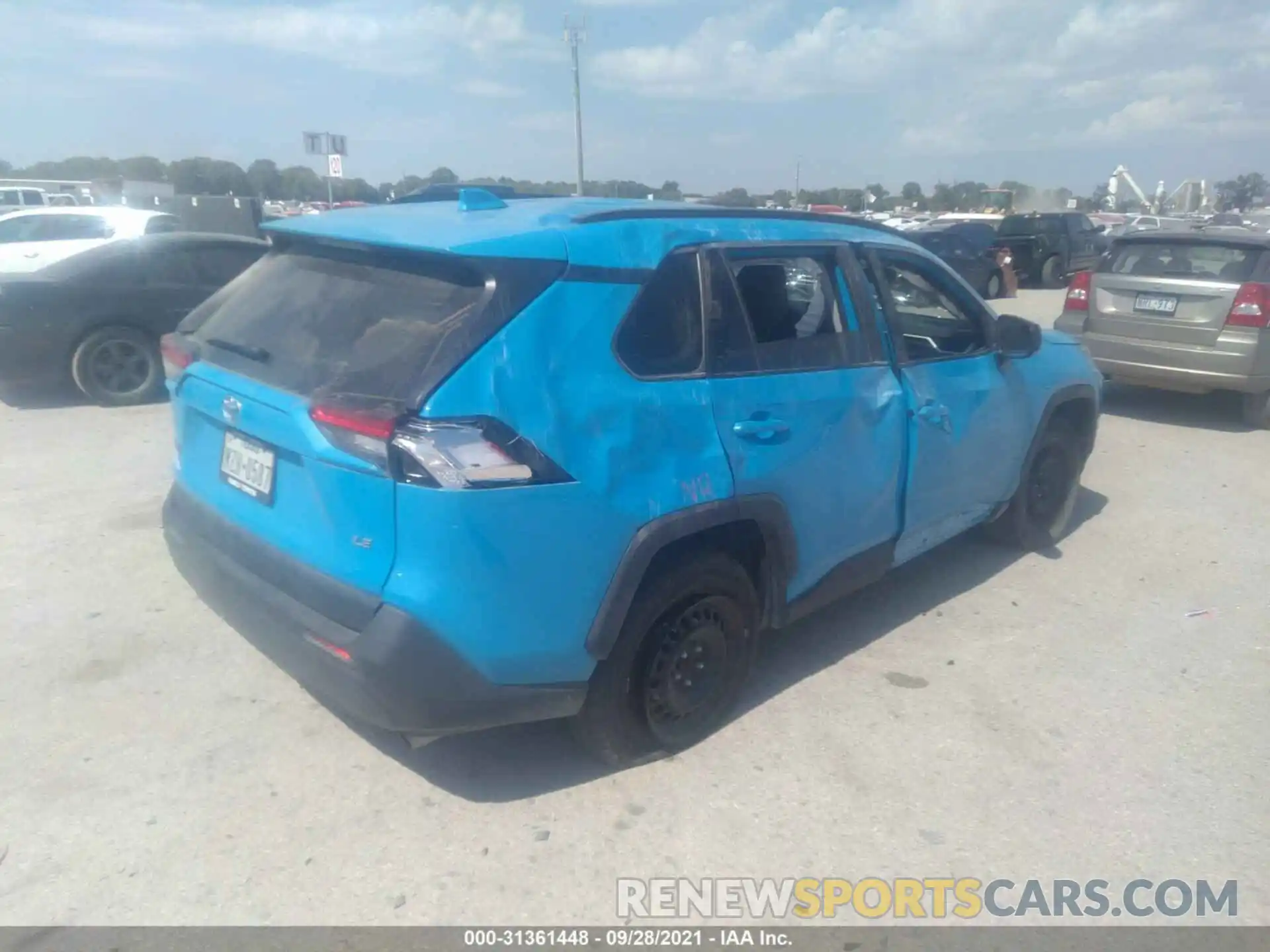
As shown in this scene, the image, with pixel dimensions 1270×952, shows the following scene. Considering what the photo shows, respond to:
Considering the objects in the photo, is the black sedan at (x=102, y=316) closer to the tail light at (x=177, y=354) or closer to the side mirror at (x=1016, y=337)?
the tail light at (x=177, y=354)

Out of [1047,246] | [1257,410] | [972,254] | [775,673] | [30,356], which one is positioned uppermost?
[1047,246]

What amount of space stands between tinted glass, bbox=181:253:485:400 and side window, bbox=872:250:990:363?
2.13 metres

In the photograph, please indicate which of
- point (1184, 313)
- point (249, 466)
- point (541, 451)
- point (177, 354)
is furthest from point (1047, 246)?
point (249, 466)

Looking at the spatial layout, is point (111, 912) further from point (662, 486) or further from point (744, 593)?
point (744, 593)

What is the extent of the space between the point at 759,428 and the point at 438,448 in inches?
47.1

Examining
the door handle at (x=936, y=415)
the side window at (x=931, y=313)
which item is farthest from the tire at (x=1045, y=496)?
the door handle at (x=936, y=415)

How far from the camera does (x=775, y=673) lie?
4.05 m

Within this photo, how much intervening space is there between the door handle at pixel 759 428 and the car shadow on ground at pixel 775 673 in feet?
3.65

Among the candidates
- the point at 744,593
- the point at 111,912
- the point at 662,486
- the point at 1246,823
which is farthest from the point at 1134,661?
the point at 111,912

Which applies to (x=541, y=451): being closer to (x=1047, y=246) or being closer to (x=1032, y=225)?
(x=1047, y=246)

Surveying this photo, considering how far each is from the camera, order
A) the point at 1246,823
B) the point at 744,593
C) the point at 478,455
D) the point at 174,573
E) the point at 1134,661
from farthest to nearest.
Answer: the point at 174,573
the point at 1134,661
the point at 744,593
the point at 1246,823
the point at 478,455

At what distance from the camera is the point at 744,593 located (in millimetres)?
3490

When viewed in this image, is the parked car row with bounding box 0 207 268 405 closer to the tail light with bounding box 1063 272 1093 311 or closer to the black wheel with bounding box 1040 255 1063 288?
the tail light with bounding box 1063 272 1093 311

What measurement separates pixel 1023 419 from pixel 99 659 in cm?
430
